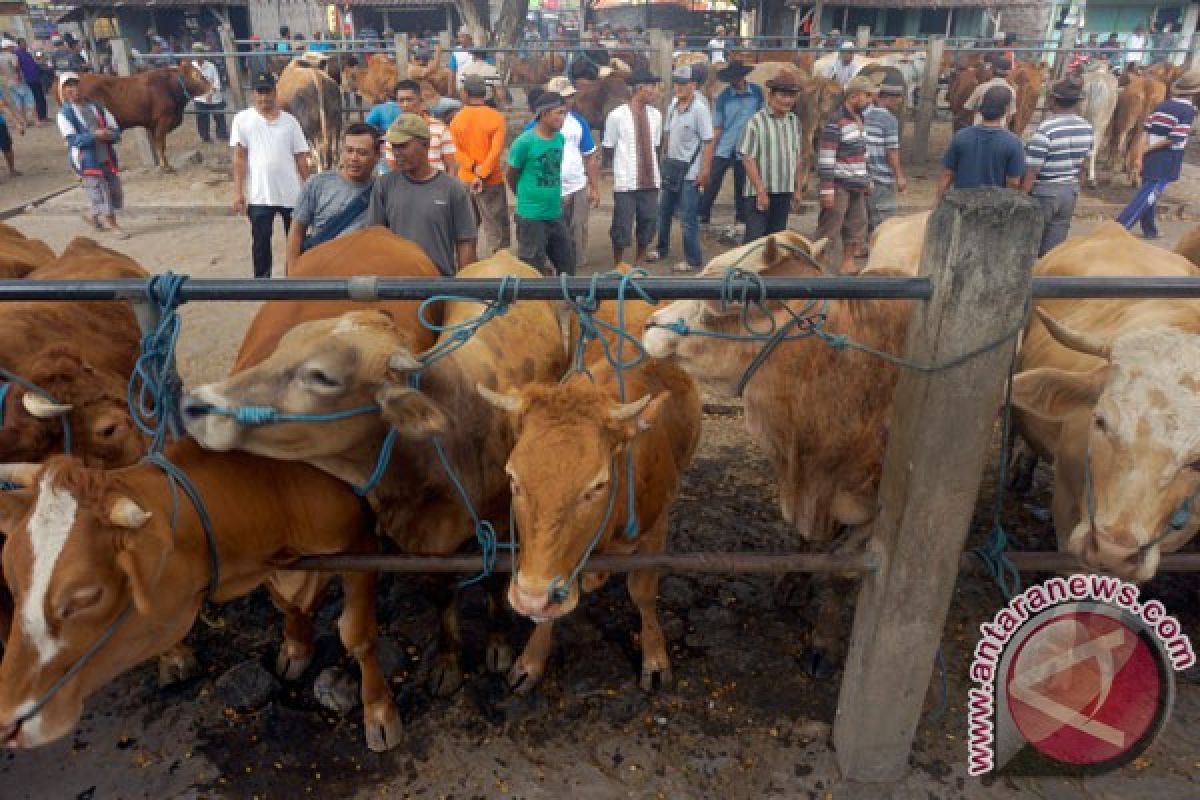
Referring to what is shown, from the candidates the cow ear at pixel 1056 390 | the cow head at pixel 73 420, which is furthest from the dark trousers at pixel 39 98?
the cow ear at pixel 1056 390

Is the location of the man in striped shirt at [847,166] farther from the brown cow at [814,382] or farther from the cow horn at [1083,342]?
the cow horn at [1083,342]

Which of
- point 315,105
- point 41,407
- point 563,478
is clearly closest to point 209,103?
point 315,105

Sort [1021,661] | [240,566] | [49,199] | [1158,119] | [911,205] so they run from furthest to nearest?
[49,199], [911,205], [1158,119], [1021,661], [240,566]

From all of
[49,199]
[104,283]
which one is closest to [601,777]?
[104,283]

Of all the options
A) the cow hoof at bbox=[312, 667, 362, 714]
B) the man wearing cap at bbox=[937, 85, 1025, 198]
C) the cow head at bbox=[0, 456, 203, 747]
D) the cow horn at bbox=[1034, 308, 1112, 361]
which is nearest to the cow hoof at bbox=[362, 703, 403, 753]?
the cow hoof at bbox=[312, 667, 362, 714]

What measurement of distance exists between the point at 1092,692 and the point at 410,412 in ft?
9.18

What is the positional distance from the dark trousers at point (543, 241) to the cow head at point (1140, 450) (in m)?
5.37

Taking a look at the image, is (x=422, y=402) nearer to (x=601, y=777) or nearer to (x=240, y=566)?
(x=240, y=566)

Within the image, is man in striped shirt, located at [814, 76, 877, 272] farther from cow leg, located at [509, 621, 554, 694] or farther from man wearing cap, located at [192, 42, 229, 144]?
man wearing cap, located at [192, 42, 229, 144]

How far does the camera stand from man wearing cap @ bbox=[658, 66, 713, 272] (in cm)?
902

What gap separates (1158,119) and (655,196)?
5.95 meters

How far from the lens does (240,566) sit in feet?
8.70

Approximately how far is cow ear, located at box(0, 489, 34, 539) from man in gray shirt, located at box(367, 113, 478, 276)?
3.56 m

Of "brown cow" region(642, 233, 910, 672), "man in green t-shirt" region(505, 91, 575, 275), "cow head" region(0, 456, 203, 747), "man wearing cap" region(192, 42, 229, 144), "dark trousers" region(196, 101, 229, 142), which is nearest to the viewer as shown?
"cow head" region(0, 456, 203, 747)
